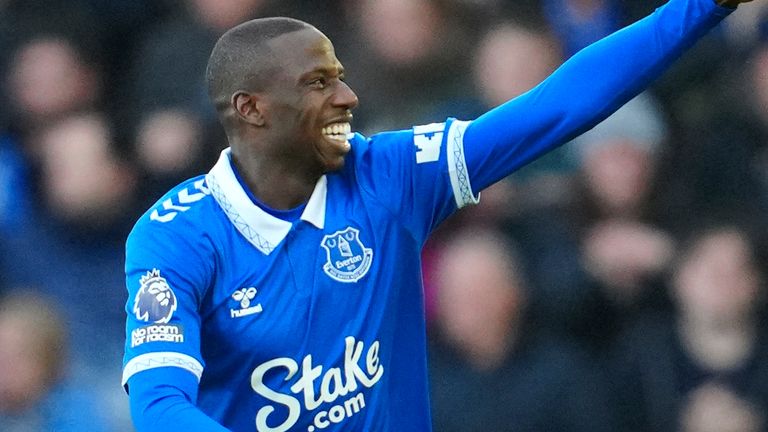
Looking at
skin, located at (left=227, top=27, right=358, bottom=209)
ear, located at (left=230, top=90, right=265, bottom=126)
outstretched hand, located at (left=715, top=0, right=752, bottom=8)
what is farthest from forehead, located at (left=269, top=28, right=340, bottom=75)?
outstretched hand, located at (left=715, top=0, right=752, bottom=8)

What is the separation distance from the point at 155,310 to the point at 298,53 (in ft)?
2.16

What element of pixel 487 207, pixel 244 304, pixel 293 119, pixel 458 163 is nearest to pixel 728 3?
pixel 458 163

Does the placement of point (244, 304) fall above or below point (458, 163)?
below

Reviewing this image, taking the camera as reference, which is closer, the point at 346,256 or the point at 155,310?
the point at 155,310

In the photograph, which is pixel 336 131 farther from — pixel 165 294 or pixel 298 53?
pixel 165 294

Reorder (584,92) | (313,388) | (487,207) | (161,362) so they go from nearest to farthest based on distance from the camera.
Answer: (161,362)
(584,92)
(313,388)
(487,207)

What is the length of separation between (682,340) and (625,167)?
576mm

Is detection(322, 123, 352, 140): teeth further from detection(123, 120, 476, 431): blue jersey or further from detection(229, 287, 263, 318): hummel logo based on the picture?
detection(229, 287, 263, 318): hummel logo

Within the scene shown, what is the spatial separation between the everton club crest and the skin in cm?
12

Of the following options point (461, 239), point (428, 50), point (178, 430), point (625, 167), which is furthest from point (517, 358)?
point (178, 430)

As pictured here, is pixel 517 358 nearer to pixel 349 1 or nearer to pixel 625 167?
pixel 625 167

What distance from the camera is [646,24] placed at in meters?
2.85

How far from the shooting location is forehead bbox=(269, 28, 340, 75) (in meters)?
3.00

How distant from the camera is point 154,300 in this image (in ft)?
9.05
